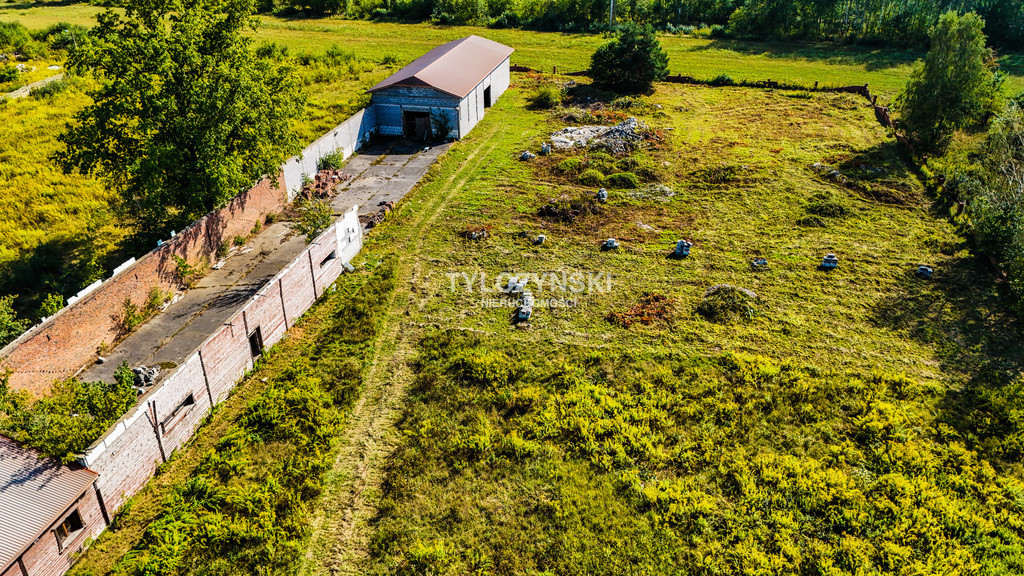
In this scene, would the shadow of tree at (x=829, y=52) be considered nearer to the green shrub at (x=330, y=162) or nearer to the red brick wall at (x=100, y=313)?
the green shrub at (x=330, y=162)


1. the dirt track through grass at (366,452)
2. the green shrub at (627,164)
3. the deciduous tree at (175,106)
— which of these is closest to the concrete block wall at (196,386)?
the dirt track through grass at (366,452)

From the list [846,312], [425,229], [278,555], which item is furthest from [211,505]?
[846,312]

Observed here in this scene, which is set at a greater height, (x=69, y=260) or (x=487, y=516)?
(x=69, y=260)

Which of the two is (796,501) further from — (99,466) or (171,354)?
(171,354)

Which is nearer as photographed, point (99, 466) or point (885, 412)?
point (99, 466)

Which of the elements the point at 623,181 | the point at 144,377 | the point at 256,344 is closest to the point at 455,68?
the point at 623,181

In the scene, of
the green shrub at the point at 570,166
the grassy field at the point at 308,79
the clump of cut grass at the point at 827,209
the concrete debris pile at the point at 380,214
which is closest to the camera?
the grassy field at the point at 308,79
